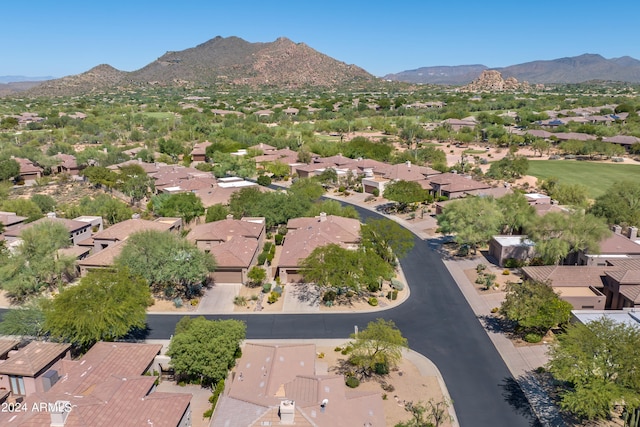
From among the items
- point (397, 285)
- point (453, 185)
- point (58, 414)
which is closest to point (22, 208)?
point (58, 414)

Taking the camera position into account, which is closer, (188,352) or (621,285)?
(188,352)

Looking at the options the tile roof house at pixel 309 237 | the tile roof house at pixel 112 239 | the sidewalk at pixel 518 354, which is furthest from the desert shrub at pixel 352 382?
the tile roof house at pixel 112 239

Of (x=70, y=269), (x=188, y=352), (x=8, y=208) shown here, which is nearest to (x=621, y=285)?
(x=188, y=352)

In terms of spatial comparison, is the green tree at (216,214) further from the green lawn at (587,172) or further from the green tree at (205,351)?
the green lawn at (587,172)

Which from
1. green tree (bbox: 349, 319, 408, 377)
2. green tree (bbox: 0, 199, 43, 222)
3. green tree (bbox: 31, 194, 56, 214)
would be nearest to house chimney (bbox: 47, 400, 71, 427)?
green tree (bbox: 349, 319, 408, 377)

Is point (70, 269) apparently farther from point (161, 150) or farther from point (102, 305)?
point (161, 150)

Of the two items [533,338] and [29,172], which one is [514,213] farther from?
[29,172]
